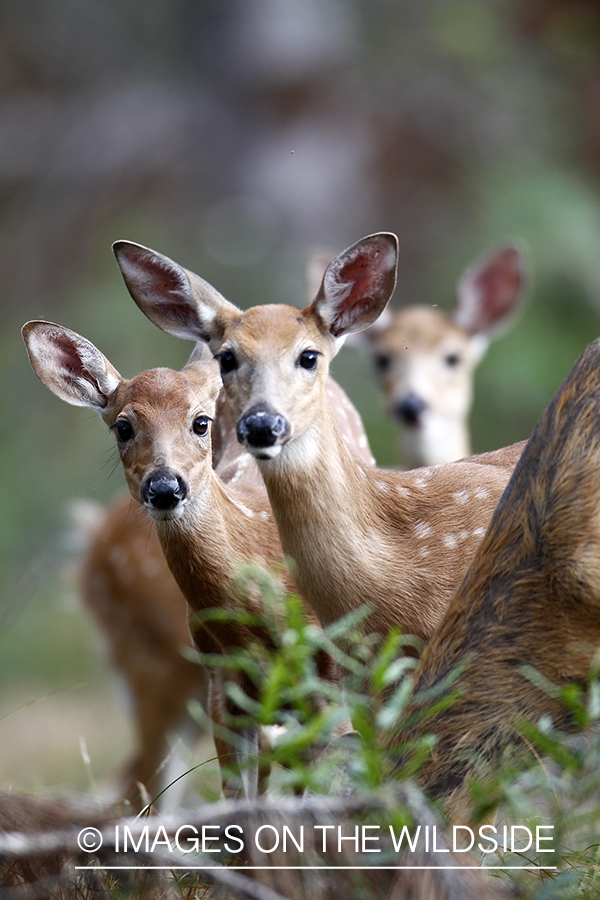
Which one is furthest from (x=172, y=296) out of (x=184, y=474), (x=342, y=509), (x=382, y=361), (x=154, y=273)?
(x=382, y=361)

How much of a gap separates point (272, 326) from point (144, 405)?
0.40m

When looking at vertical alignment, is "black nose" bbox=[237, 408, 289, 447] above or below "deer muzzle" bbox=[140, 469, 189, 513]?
above

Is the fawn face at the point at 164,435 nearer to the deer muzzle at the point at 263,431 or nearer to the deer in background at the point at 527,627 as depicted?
the deer muzzle at the point at 263,431

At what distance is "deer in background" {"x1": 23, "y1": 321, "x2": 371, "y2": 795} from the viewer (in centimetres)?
308

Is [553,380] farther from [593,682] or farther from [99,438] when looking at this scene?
[593,682]

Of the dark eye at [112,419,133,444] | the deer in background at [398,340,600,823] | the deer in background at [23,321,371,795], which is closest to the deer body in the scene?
the deer in background at [23,321,371,795]

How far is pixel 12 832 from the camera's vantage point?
2121 millimetres

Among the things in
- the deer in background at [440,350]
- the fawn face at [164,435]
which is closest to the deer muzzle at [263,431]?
the fawn face at [164,435]

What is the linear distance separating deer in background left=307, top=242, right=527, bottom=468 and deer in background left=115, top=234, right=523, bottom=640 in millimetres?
3613

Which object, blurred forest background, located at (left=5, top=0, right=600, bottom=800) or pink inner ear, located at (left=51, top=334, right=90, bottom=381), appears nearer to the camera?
pink inner ear, located at (left=51, top=334, right=90, bottom=381)

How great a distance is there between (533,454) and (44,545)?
7.53 metres

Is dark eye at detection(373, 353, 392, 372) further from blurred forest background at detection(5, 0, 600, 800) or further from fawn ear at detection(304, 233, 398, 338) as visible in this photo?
fawn ear at detection(304, 233, 398, 338)

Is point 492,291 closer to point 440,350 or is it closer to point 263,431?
point 440,350

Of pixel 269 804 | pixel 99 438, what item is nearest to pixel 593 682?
pixel 269 804
